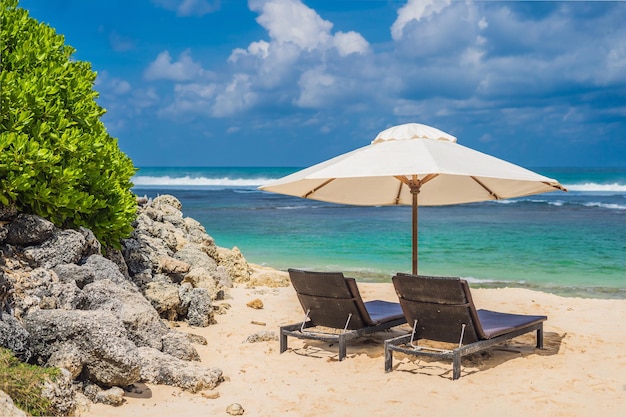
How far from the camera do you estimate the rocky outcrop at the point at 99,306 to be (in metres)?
5.21

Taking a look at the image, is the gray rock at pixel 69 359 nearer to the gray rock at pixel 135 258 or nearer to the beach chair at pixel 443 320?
the beach chair at pixel 443 320

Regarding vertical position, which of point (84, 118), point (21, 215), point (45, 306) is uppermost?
point (84, 118)

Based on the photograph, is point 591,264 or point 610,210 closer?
point 591,264

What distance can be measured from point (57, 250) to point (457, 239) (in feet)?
64.1

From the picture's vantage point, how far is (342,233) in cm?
2678

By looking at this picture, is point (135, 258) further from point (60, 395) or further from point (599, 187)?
point (599, 187)

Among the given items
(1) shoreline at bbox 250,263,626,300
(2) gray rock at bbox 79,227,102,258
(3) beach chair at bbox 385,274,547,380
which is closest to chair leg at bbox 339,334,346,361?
(3) beach chair at bbox 385,274,547,380

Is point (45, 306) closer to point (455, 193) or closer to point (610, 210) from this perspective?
point (455, 193)

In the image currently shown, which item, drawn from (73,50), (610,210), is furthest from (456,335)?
(610,210)

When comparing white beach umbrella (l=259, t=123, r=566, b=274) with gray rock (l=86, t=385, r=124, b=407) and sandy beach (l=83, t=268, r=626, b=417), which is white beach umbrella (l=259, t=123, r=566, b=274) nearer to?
sandy beach (l=83, t=268, r=626, b=417)

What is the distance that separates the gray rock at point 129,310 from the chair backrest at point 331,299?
1.49 meters

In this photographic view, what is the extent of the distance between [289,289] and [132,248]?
10.3ft

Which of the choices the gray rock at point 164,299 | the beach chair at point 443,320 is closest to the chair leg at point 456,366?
the beach chair at point 443,320

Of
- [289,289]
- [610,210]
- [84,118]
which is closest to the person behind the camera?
[84,118]
